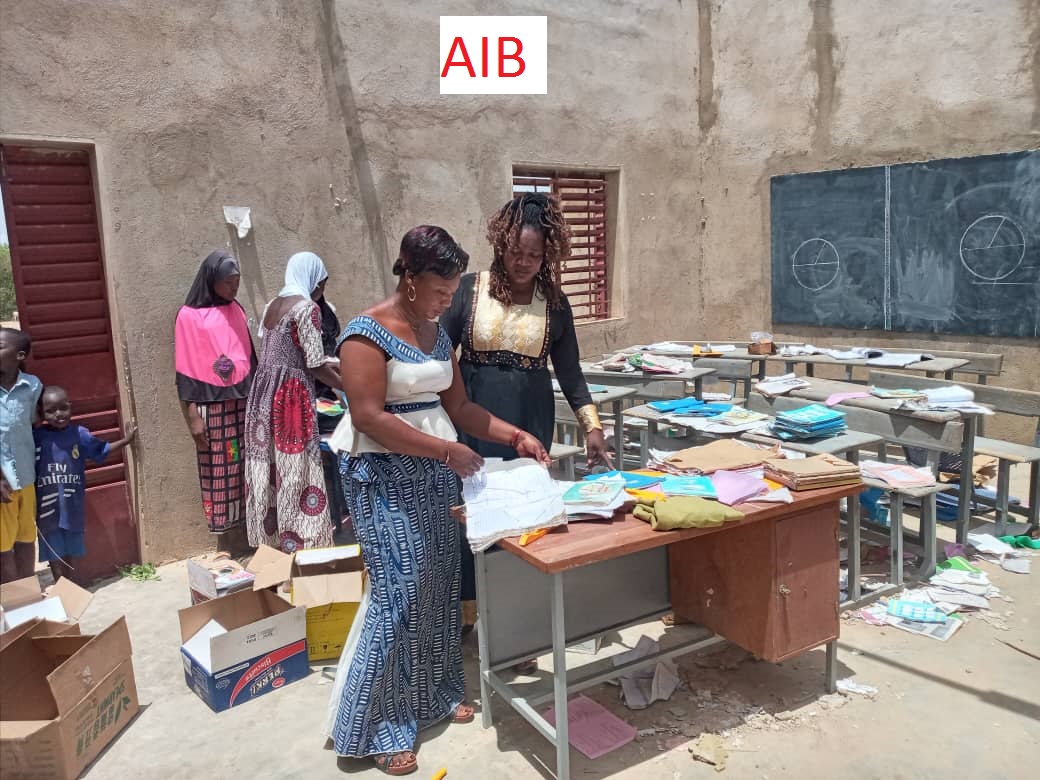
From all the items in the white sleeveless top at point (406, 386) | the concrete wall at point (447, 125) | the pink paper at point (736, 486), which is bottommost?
the pink paper at point (736, 486)

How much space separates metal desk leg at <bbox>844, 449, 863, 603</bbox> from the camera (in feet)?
11.7

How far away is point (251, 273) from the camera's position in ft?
16.9

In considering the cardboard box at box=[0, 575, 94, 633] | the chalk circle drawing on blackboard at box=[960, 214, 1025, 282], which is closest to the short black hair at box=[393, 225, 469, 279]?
the cardboard box at box=[0, 575, 94, 633]

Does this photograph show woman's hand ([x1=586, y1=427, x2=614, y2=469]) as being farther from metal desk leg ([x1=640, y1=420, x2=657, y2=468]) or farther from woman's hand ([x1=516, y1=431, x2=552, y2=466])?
metal desk leg ([x1=640, y1=420, x2=657, y2=468])

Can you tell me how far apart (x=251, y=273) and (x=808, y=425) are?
358cm

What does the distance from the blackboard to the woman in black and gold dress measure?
17.1ft

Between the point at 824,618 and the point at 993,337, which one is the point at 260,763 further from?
the point at 993,337

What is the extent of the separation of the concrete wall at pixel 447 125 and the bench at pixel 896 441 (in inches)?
130

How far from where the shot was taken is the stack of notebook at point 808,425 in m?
4.04

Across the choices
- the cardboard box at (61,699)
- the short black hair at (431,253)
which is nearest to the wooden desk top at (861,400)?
the short black hair at (431,253)

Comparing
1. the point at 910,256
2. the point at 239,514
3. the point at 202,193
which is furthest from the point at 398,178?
the point at 910,256

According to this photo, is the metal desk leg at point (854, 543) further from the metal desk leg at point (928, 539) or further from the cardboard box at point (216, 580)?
the cardboard box at point (216, 580)

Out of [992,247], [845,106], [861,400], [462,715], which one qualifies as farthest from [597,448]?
[845,106]

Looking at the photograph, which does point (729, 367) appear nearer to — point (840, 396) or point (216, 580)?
point (840, 396)
